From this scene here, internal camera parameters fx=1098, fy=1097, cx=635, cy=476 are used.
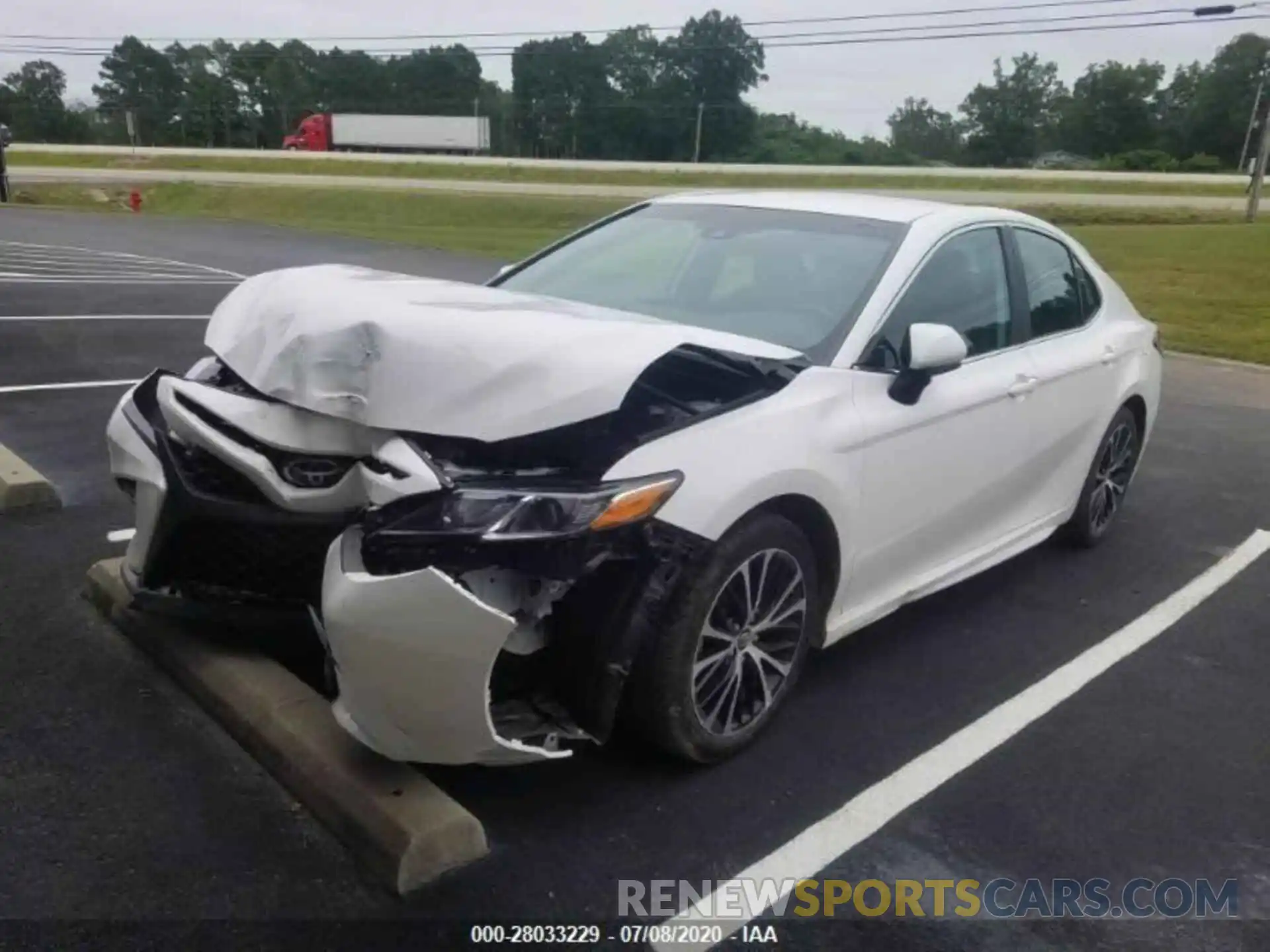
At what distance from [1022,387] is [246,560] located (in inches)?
116

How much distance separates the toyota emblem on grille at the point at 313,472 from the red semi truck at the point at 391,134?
216 feet

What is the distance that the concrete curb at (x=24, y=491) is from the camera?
499 cm

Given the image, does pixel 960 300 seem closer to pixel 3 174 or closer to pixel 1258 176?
pixel 1258 176

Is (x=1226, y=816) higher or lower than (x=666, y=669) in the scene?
lower

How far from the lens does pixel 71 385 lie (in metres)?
7.59

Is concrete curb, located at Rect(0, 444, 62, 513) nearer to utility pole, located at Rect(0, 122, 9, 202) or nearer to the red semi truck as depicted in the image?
utility pole, located at Rect(0, 122, 9, 202)

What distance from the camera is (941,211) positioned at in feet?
14.3

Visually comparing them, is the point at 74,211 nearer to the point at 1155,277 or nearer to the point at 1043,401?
the point at 1155,277

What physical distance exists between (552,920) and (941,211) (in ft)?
10.1

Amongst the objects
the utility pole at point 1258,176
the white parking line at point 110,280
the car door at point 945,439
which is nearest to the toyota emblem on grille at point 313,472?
the car door at point 945,439

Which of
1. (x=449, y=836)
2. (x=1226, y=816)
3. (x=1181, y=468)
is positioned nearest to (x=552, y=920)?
(x=449, y=836)

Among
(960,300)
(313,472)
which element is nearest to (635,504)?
(313,472)

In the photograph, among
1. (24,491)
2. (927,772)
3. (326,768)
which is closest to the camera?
(326,768)

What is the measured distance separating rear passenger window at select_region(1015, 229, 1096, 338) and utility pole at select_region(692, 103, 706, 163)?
243ft
